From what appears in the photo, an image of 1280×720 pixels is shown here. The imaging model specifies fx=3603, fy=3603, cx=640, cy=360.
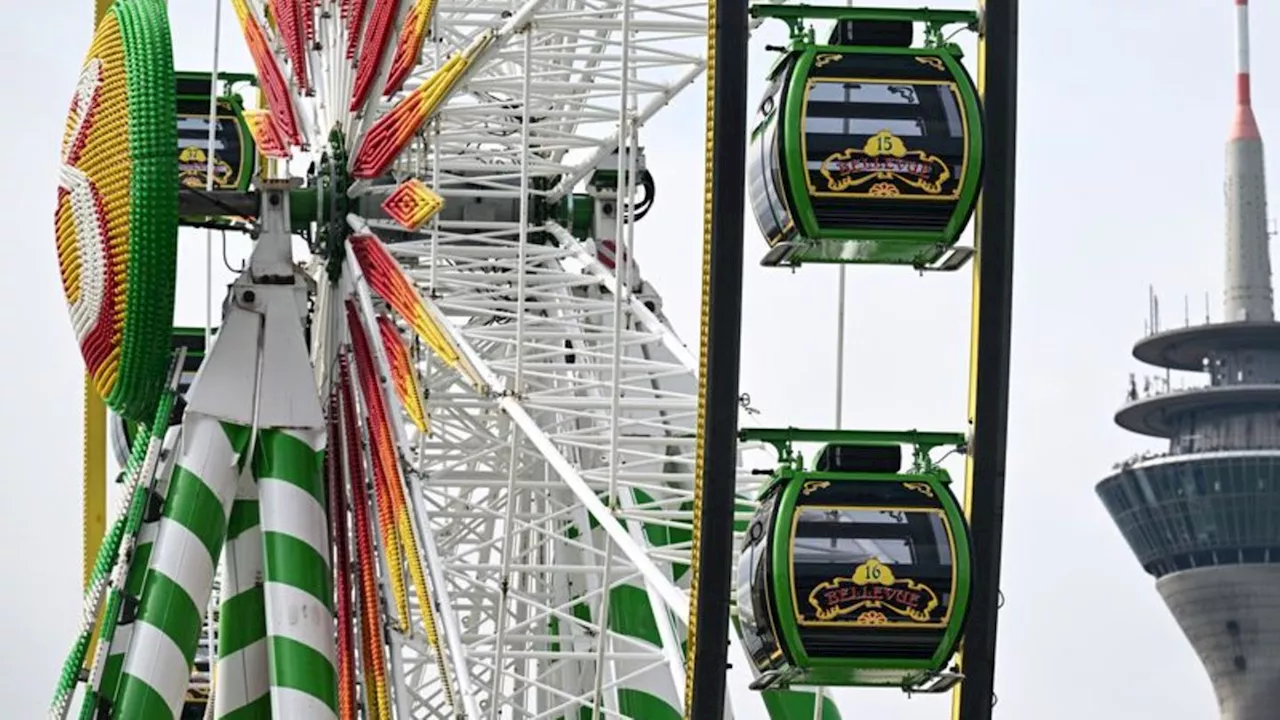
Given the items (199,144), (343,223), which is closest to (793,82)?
(343,223)

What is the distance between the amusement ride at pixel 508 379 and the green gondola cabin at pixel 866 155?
0.03 meters

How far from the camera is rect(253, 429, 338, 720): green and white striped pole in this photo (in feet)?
96.7

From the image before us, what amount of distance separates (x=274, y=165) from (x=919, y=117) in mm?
12902

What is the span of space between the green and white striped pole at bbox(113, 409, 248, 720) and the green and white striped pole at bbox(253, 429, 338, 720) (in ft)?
1.21

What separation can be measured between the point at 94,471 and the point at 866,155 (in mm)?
16262

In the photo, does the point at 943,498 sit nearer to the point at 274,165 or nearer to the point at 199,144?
the point at 274,165

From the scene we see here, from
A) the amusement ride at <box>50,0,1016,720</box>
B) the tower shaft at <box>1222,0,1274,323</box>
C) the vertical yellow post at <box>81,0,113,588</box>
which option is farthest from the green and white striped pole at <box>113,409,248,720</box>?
the tower shaft at <box>1222,0,1274,323</box>

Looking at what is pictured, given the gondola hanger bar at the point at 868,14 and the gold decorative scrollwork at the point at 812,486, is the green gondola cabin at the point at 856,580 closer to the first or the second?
the gold decorative scrollwork at the point at 812,486

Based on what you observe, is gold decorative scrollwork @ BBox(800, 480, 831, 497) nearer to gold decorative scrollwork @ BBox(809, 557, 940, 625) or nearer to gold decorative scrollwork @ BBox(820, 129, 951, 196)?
gold decorative scrollwork @ BBox(809, 557, 940, 625)

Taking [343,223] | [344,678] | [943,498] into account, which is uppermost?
[343,223]

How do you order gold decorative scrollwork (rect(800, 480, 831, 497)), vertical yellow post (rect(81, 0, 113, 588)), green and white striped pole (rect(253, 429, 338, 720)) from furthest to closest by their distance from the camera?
1. vertical yellow post (rect(81, 0, 113, 588))
2. green and white striped pole (rect(253, 429, 338, 720))
3. gold decorative scrollwork (rect(800, 480, 831, 497))

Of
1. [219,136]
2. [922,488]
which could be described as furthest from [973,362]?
[219,136]

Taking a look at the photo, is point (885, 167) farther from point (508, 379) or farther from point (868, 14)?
point (508, 379)

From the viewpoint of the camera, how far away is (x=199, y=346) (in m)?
33.4
